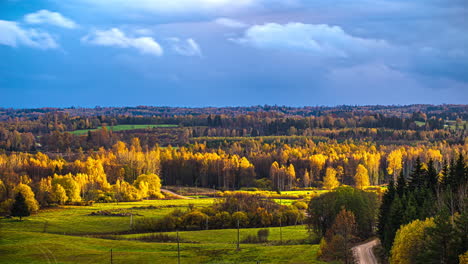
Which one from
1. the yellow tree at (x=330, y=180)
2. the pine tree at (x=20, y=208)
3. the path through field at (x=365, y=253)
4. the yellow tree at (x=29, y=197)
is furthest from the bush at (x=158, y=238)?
the yellow tree at (x=330, y=180)

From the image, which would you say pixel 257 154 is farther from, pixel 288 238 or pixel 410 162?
pixel 288 238

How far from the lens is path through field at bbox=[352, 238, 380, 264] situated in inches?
2514

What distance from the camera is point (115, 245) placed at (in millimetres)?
79250

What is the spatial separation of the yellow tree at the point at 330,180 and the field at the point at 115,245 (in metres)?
64.0

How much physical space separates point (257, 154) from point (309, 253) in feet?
418

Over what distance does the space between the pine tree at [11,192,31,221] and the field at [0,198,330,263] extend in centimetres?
178

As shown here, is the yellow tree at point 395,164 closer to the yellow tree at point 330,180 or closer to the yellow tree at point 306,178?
the yellow tree at point 330,180

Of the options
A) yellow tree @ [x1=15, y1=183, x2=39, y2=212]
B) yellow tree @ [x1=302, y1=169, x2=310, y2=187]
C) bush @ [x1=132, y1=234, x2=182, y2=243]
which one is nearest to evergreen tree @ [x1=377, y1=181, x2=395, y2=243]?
bush @ [x1=132, y1=234, x2=182, y2=243]

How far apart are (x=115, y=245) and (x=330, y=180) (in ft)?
317

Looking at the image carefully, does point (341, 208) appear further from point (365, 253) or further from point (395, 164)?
point (395, 164)

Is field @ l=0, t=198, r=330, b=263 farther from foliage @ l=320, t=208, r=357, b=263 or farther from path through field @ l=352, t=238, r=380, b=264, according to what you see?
path through field @ l=352, t=238, r=380, b=264

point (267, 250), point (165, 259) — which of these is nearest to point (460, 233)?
point (267, 250)

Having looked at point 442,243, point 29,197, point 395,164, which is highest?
point 395,164

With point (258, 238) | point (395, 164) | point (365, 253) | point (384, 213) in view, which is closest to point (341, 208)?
point (384, 213)
